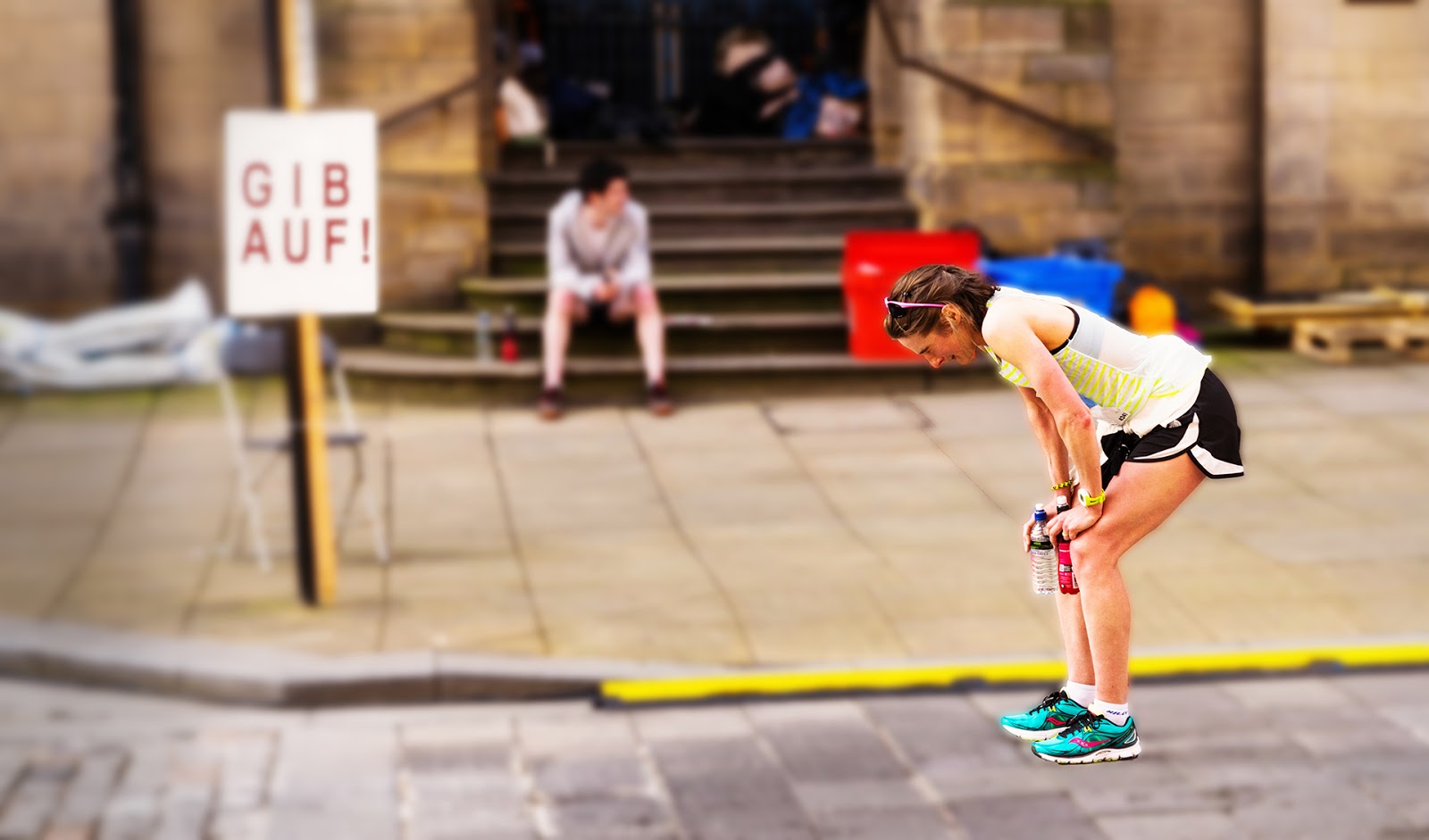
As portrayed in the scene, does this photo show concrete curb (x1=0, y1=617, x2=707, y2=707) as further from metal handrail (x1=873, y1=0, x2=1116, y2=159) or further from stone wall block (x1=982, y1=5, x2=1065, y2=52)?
stone wall block (x1=982, y1=5, x2=1065, y2=52)

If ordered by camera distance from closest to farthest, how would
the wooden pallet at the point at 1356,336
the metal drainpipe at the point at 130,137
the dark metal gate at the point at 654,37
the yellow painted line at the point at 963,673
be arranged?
the yellow painted line at the point at 963,673
the metal drainpipe at the point at 130,137
the wooden pallet at the point at 1356,336
the dark metal gate at the point at 654,37

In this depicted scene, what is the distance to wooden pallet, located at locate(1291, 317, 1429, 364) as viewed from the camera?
84.5 ft

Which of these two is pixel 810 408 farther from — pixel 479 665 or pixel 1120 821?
pixel 1120 821

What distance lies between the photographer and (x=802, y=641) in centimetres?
1762

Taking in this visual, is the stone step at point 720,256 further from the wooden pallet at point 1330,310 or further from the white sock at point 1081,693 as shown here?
the white sock at point 1081,693

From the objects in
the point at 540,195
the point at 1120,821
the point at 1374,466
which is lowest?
the point at 1120,821

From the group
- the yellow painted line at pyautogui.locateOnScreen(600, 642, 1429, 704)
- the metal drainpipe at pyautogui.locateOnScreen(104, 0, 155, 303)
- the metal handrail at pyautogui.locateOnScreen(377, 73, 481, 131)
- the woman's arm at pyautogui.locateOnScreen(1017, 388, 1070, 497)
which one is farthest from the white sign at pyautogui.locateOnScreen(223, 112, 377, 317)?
the metal handrail at pyautogui.locateOnScreen(377, 73, 481, 131)

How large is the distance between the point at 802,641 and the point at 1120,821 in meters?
3.65

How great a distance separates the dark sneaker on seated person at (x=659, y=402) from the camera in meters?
23.8

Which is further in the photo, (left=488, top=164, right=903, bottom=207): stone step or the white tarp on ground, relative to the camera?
(left=488, top=164, right=903, bottom=207): stone step

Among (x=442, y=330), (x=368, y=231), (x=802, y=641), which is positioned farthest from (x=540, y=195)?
(x=368, y=231)

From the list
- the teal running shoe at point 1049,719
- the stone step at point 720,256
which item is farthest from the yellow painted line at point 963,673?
the teal running shoe at point 1049,719

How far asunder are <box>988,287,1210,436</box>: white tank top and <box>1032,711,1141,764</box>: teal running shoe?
222 mm

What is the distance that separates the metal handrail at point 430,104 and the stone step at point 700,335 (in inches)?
107
